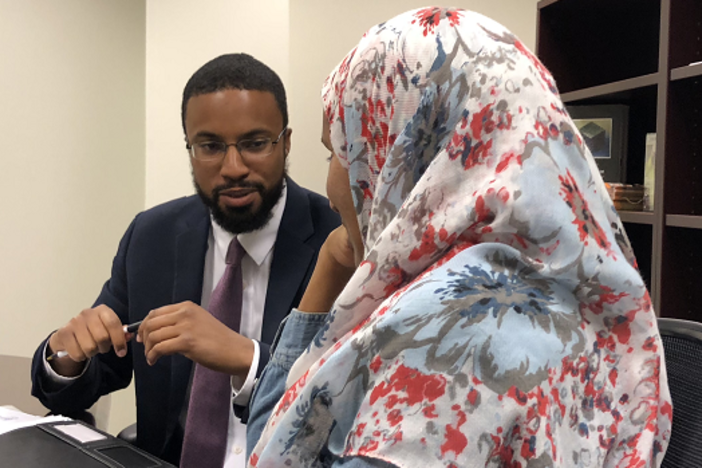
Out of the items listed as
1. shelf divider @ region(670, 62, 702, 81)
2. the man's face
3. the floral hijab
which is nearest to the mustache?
the man's face

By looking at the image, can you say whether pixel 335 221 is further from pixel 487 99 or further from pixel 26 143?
pixel 26 143

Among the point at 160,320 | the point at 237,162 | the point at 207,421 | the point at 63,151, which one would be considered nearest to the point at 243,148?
the point at 237,162

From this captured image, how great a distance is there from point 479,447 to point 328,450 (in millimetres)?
165

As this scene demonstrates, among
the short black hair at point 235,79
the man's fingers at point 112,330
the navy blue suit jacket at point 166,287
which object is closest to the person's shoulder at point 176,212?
the navy blue suit jacket at point 166,287

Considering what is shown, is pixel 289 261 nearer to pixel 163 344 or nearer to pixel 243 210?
pixel 243 210

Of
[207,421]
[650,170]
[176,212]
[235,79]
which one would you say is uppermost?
[235,79]

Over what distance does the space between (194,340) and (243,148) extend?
492 millimetres

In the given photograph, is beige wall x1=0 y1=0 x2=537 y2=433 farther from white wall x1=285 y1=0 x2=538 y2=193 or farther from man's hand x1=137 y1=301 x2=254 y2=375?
man's hand x1=137 y1=301 x2=254 y2=375

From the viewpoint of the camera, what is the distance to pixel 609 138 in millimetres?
1550

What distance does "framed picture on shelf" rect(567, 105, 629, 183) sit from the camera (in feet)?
5.06

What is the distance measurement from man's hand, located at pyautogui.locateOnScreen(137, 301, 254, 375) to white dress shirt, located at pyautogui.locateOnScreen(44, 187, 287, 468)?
0.60 feet

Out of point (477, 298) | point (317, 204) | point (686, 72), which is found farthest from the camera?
point (317, 204)

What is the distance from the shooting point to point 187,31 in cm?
220

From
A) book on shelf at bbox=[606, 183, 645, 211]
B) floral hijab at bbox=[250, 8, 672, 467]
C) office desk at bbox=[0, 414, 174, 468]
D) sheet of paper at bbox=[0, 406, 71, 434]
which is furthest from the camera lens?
book on shelf at bbox=[606, 183, 645, 211]
